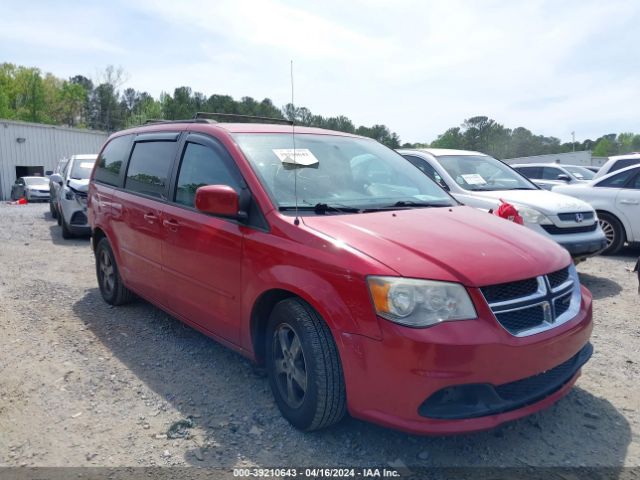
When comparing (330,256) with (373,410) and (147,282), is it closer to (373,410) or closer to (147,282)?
(373,410)

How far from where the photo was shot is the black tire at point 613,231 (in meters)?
7.98

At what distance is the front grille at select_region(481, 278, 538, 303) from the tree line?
35459 mm

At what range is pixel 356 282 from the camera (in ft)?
8.12

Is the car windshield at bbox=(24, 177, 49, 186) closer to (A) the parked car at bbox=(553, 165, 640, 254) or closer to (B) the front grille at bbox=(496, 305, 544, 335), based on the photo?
(A) the parked car at bbox=(553, 165, 640, 254)

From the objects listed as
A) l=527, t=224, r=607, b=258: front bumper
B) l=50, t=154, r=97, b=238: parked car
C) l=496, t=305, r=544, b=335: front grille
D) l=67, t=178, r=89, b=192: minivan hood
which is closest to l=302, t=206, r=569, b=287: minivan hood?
l=496, t=305, r=544, b=335: front grille

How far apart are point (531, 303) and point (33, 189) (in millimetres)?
26882

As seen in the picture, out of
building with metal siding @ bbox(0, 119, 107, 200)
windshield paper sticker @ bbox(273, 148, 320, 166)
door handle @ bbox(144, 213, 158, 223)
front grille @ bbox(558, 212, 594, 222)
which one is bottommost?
front grille @ bbox(558, 212, 594, 222)

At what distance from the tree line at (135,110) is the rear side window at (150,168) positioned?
33.8 metres

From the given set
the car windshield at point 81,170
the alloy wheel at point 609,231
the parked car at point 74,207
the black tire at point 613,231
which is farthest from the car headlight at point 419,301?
the car windshield at point 81,170

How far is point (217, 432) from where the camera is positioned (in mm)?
2965

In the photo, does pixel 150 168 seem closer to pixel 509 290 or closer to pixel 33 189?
pixel 509 290

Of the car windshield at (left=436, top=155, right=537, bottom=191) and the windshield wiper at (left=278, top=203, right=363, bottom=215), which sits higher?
the car windshield at (left=436, top=155, right=537, bottom=191)

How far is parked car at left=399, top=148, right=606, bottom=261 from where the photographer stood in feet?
19.1

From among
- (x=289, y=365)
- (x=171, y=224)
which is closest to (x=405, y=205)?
(x=289, y=365)
